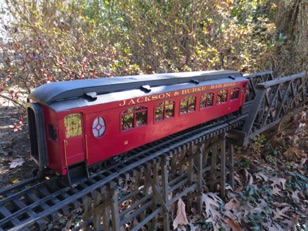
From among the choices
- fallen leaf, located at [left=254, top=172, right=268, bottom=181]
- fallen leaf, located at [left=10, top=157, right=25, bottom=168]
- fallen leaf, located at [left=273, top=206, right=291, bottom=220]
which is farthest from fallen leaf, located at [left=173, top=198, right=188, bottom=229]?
fallen leaf, located at [left=10, top=157, right=25, bottom=168]

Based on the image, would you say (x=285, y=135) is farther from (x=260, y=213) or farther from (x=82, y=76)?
(x=82, y=76)

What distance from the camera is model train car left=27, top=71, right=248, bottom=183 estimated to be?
3.66 metres

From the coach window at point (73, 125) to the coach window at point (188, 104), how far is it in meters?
2.76

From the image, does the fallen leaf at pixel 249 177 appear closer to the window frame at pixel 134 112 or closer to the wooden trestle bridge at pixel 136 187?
the wooden trestle bridge at pixel 136 187

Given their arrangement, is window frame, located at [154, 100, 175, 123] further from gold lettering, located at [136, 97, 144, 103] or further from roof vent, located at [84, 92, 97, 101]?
roof vent, located at [84, 92, 97, 101]

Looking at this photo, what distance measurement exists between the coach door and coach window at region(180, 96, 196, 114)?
2762 millimetres

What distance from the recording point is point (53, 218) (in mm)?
3301

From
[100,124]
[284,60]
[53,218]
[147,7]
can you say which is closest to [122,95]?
[100,124]

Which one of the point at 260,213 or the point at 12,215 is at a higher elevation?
the point at 12,215

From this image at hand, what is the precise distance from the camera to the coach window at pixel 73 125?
11.9ft

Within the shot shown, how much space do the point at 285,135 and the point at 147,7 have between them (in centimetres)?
842

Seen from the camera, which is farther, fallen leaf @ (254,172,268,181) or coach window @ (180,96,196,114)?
fallen leaf @ (254,172,268,181)

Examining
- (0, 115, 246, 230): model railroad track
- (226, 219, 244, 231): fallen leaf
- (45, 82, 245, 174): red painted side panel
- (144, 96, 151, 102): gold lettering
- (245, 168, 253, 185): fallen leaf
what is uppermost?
(144, 96, 151, 102): gold lettering

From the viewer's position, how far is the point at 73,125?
12.2 feet
